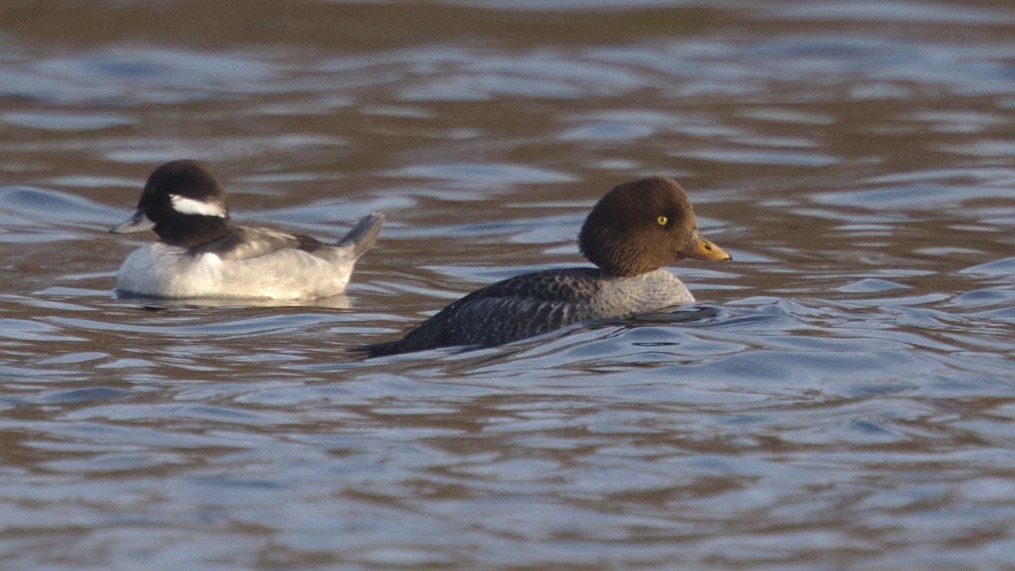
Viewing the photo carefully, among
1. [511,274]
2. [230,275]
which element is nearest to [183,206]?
[230,275]

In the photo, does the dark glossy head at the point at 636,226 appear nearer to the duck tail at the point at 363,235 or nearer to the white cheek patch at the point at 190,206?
the duck tail at the point at 363,235

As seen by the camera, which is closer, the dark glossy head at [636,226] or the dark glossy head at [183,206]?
the dark glossy head at [636,226]

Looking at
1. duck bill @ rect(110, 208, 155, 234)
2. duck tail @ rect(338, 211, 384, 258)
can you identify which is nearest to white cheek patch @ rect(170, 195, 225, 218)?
duck bill @ rect(110, 208, 155, 234)

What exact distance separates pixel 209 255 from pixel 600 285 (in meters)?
3.98

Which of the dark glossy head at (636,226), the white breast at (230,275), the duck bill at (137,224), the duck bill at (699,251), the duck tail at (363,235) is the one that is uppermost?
the dark glossy head at (636,226)

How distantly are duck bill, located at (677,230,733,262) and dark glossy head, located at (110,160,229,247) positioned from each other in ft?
14.1

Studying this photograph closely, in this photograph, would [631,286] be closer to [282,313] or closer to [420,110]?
[282,313]

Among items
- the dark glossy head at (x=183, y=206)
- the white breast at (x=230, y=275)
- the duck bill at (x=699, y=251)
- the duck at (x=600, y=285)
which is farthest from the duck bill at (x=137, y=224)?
the duck bill at (x=699, y=251)

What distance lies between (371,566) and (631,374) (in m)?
2.99

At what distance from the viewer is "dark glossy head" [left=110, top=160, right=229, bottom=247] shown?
1284cm

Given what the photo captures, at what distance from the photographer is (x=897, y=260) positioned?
1317 cm

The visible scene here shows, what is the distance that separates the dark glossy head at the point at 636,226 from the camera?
32.1 ft

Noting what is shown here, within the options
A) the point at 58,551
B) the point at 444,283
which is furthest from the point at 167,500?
the point at 444,283

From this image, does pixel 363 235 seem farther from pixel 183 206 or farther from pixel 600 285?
pixel 600 285
